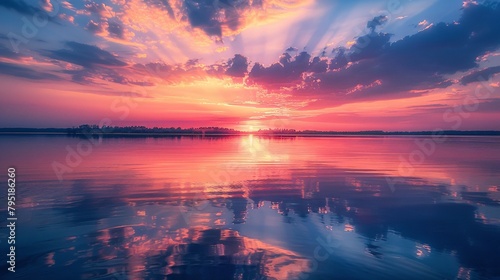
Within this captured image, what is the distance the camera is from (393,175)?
22141mm

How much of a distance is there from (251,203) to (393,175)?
1374cm

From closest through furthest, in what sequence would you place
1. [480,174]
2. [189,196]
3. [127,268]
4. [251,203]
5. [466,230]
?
[127,268] → [466,230] → [251,203] → [189,196] → [480,174]

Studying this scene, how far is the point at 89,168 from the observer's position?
23641mm

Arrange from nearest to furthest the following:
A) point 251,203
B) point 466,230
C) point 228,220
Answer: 1. point 466,230
2. point 228,220
3. point 251,203

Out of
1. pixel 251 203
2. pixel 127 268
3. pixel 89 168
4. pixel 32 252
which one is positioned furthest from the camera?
pixel 89 168

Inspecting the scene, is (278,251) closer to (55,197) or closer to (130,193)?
(130,193)

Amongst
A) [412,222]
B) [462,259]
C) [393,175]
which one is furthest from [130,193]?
[393,175]

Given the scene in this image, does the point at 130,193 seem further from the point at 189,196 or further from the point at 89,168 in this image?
the point at 89,168

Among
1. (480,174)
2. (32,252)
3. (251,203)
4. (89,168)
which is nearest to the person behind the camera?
(32,252)

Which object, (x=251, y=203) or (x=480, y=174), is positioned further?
(x=480, y=174)

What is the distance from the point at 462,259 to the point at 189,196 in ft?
36.6

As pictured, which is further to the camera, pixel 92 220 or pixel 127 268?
pixel 92 220

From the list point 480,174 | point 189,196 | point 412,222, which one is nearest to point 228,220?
point 189,196

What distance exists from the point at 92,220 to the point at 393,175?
20.2 meters
